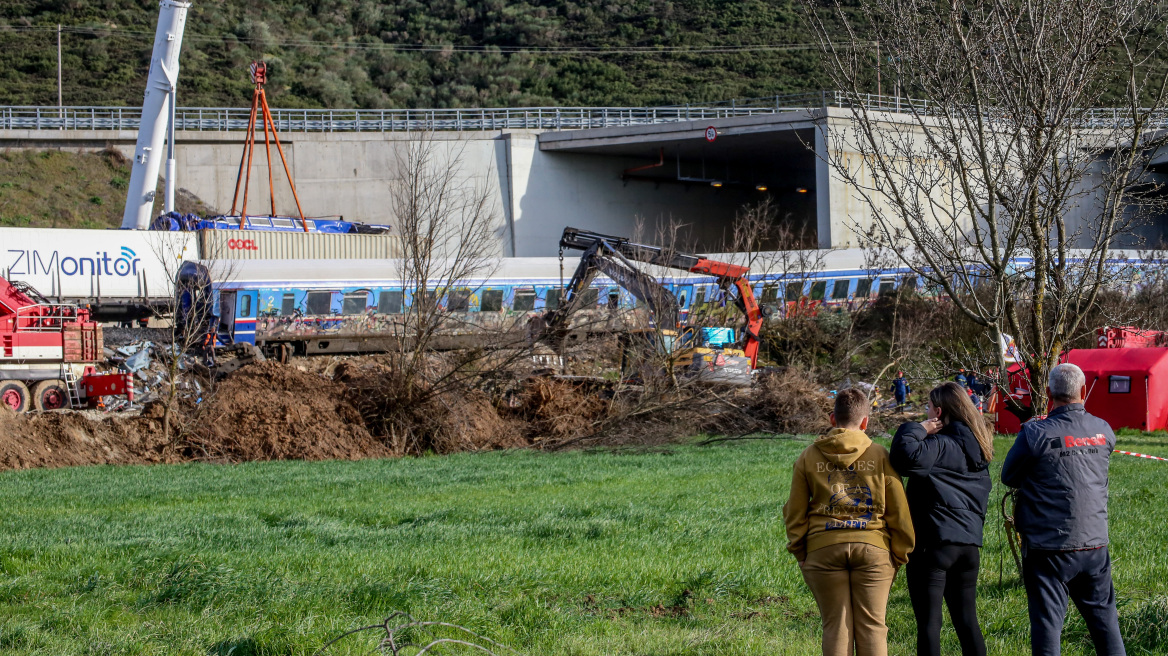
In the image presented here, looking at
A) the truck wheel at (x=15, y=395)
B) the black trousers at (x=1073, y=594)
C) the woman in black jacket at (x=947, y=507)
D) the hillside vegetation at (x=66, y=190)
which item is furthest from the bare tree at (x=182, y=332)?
the black trousers at (x=1073, y=594)

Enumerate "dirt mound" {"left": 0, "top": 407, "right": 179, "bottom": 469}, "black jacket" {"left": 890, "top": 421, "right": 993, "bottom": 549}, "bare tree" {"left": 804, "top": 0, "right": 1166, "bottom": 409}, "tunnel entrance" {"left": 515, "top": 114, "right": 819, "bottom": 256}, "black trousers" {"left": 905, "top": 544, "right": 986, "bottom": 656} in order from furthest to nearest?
"tunnel entrance" {"left": 515, "top": 114, "right": 819, "bottom": 256} → "dirt mound" {"left": 0, "top": 407, "right": 179, "bottom": 469} → "bare tree" {"left": 804, "top": 0, "right": 1166, "bottom": 409} → "black trousers" {"left": 905, "top": 544, "right": 986, "bottom": 656} → "black jacket" {"left": 890, "top": 421, "right": 993, "bottom": 549}

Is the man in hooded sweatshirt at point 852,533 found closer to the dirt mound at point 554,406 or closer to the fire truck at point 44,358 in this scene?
the dirt mound at point 554,406

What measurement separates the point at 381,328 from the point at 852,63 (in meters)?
26.9

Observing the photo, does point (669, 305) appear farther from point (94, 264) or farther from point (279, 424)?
point (94, 264)

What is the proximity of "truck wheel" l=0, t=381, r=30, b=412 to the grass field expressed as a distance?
1099 cm

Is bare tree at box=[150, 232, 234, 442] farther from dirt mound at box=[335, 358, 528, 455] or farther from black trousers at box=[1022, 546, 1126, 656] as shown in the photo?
black trousers at box=[1022, 546, 1126, 656]

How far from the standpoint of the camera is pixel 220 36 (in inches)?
3228

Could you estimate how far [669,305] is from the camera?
82.4 feet

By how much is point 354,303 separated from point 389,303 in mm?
1135

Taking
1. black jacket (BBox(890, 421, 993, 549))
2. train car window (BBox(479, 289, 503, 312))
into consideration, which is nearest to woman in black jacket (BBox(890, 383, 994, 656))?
black jacket (BBox(890, 421, 993, 549))

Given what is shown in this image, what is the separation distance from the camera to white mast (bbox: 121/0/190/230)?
111 ft

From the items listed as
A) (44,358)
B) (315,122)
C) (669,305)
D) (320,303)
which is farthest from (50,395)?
(315,122)

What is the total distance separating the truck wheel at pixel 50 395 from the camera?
23.9 meters

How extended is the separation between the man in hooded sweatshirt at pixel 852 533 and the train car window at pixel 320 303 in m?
28.7
